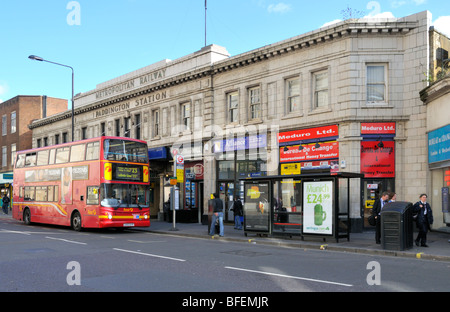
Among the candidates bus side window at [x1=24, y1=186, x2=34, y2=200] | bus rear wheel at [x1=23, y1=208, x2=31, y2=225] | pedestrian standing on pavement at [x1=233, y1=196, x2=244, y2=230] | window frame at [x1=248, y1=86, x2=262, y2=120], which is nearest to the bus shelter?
pedestrian standing on pavement at [x1=233, y1=196, x2=244, y2=230]

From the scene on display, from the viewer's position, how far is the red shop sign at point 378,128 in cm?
1873

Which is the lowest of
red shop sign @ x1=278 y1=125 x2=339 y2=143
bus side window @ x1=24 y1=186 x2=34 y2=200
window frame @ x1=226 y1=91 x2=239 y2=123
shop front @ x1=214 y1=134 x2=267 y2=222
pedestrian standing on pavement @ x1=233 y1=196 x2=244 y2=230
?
pedestrian standing on pavement @ x1=233 y1=196 x2=244 y2=230

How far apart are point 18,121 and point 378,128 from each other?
133 feet

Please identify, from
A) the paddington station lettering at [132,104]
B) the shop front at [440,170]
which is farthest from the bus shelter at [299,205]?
the paddington station lettering at [132,104]

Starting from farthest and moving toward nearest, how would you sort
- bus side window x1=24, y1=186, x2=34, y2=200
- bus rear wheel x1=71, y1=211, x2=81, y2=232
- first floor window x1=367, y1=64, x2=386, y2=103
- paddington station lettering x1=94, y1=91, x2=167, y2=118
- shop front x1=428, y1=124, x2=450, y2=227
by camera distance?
paddington station lettering x1=94, y1=91, x2=167, y2=118 < bus side window x1=24, y1=186, x2=34, y2=200 < bus rear wheel x1=71, y1=211, x2=81, y2=232 < first floor window x1=367, y1=64, x2=386, y2=103 < shop front x1=428, y1=124, x2=450, y2=227

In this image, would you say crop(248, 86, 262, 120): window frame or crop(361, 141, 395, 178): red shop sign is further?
crop(248, 86, 262, 120): window frame

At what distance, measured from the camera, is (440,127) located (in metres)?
16.8

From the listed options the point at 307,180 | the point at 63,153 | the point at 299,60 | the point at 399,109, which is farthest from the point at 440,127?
the point at 63,153

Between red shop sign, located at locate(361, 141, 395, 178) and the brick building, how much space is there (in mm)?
37796

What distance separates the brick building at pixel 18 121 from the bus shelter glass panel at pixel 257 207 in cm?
3550

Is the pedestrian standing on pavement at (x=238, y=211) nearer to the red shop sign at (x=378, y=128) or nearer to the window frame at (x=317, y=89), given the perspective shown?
the window frame at (x=317, y=89)

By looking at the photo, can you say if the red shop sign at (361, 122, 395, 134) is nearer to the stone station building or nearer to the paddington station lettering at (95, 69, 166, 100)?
the stone station building

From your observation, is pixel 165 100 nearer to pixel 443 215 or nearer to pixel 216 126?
pixel 216 126

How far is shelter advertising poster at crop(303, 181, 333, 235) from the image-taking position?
1506 cm
